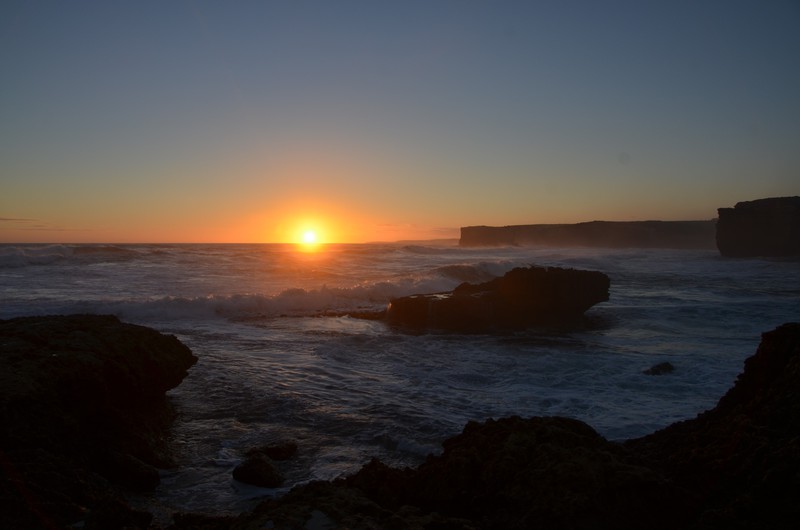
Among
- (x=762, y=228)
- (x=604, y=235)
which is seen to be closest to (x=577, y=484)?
(x=762, y=228)

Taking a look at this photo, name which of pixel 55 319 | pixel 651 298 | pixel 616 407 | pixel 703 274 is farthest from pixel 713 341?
pixel 703 274

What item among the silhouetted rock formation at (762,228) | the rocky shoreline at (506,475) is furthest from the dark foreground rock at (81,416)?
the silhouetted rock formation at (762,228)

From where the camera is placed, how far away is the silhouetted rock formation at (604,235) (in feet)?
257

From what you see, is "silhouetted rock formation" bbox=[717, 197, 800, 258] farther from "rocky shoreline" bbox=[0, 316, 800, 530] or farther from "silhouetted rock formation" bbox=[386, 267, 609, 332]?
"rocky shoreline" bbox=[0, 316, 800, 530]

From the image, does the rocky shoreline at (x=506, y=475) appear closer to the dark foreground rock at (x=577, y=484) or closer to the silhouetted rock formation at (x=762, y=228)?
the dark foreground rock at (x=577, y=484)

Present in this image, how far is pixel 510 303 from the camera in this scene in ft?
48.6

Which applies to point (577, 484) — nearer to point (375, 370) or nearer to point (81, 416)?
point (81, 416)

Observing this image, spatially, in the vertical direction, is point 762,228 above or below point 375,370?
above

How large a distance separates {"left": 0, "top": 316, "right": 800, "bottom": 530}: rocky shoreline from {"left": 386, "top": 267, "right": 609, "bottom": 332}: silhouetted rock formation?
958 centimetres

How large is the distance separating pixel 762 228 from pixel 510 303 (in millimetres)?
42972

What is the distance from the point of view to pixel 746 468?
2.96 meters

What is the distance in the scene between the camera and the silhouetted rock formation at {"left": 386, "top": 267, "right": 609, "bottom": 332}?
554 inches

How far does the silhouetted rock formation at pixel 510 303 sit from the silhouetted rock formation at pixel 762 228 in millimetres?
39308

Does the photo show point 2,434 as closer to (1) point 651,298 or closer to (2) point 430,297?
(2) point 430,297
